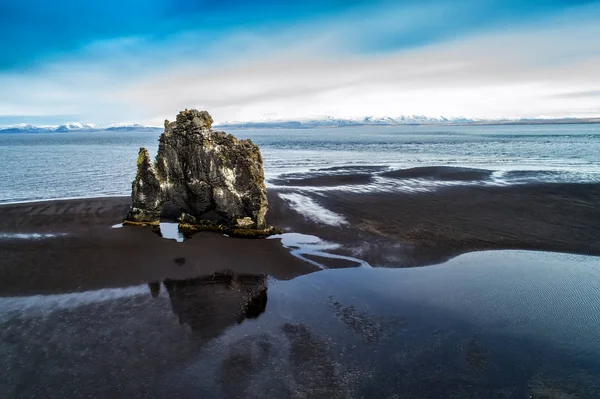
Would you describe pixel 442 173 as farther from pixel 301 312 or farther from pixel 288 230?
pixel 301 312

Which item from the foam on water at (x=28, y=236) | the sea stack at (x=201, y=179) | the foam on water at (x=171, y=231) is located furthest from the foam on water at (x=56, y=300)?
the sea stack at (x=201, y=179)

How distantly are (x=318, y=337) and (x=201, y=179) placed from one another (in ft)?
48.3

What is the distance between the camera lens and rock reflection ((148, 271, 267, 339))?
45.1 ft

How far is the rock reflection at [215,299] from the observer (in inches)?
542

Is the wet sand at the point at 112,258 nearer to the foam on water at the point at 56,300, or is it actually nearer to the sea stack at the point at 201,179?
the foam on water at the point at 56,300

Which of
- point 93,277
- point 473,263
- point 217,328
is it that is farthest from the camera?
point 473,263

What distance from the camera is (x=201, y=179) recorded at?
24.2m

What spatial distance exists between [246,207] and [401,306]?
12.1 m

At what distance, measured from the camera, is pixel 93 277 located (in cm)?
1750

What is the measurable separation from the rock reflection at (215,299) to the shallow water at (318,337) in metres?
0.08

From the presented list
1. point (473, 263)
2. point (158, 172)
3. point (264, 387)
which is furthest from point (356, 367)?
point (158, 172)

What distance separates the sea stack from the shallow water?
687cm

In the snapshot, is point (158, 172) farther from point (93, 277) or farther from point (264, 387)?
point (264, 387)

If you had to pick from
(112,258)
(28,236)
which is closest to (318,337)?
(112,258)
